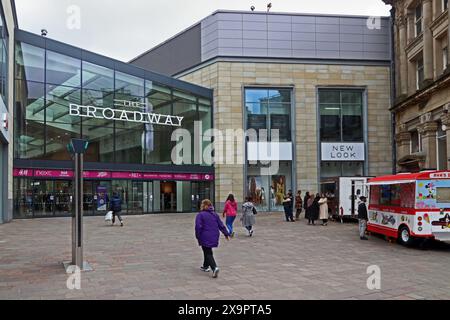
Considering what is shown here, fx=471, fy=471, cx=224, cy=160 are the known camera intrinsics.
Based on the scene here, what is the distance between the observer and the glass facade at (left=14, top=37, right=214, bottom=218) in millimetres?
26625

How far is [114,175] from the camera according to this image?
2970cm

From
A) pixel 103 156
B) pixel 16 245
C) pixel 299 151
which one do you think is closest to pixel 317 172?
pixel 299 151

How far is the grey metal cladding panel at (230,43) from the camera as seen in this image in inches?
1372

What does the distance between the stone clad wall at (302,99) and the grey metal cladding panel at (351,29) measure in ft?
8.92

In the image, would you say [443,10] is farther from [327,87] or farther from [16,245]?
[16,245]

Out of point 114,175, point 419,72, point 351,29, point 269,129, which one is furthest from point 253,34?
point 114,175

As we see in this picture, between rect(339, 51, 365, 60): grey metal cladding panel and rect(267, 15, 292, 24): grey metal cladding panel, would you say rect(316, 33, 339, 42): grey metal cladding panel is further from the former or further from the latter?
rect(267, 15, 292, 24): grey metal cladding panel

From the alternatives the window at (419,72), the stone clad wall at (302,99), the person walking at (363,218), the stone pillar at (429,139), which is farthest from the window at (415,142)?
the person walking at (363,218)

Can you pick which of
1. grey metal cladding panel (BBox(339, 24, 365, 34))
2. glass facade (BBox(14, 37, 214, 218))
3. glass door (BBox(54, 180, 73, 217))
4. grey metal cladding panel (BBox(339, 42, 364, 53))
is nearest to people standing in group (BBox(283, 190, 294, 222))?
glass facade (BBox(14, 37, 214, 218))

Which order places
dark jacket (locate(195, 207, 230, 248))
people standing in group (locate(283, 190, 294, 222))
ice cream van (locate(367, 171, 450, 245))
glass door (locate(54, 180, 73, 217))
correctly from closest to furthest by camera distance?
dark jacket (locate(195, 207, 230, 248)) → ice cream van (locate(367, 171, 450, 245)) → people standing in group (locate(283, 190, 294, 222)) → glass door (locate(54, 180, 73, 217))

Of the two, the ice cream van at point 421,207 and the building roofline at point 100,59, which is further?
the building roofline at point 100,59

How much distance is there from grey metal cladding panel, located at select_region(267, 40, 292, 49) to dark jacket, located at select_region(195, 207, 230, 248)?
27.6 meters

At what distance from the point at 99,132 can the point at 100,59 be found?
4573 millimetres

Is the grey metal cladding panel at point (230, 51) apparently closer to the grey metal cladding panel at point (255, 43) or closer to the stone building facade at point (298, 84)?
the stone building facade at point (298, 84)
